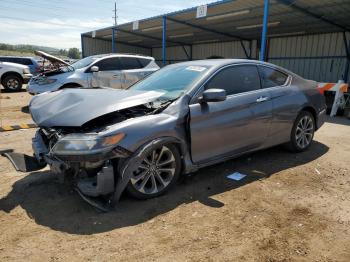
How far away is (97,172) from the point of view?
338 cm

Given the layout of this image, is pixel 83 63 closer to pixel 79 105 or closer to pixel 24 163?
pixel 24 163

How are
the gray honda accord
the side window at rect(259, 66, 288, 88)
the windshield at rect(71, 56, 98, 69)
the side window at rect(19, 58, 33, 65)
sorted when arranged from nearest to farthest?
the gray honda accord < the side window at rect(259, 66, 288, 88) < the windshield at rect(71, 56, 98, 69) < the side window at rect(19, 58, 33, 65)

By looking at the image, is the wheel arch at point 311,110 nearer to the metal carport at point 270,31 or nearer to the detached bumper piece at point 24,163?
the detached bumper piece at point 24,163

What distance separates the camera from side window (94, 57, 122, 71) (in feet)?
34.3

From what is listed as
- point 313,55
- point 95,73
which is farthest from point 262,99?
point 313,55

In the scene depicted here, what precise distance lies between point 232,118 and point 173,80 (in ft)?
3.13

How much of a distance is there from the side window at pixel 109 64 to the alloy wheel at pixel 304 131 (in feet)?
22.7

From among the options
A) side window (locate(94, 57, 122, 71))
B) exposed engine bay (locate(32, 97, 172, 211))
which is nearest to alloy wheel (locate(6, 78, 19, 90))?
side window (locate(94, 57, 122, 71))

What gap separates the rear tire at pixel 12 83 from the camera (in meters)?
15.8

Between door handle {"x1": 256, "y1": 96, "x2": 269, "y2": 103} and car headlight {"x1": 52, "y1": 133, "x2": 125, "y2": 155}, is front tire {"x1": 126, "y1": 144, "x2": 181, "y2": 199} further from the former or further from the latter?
door handle {"x1": 256, "y1": 96, "x2": 269, "y2": 103}

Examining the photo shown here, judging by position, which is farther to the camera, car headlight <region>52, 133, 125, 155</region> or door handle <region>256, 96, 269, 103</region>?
door handle <region>256, 96, 269, 103</region>

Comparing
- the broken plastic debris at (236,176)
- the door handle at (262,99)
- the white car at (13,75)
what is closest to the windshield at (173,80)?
the door handle at (262,99)

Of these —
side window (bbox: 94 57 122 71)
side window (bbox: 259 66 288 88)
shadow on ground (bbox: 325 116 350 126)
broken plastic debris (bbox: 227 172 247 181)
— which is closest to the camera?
broken plastic debris (bbox: 227 172 247 181)

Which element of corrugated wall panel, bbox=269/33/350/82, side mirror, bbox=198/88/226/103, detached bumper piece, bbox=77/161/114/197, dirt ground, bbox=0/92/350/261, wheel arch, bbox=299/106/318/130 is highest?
corrugated wall panel, bbox=269/33/350/82
